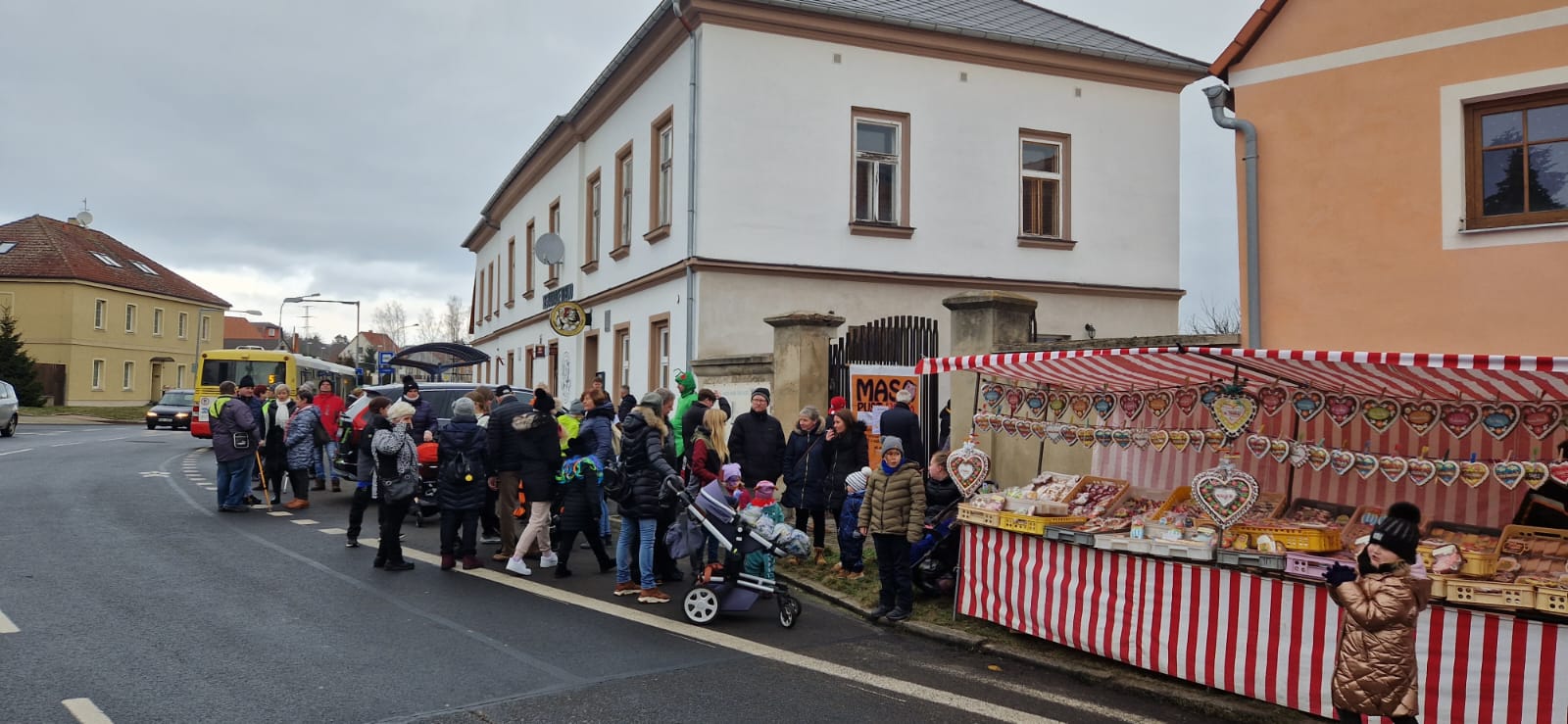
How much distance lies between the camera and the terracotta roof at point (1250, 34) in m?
11.2

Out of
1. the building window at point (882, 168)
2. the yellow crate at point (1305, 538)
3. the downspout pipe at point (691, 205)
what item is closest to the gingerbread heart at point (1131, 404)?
the yellow crate at point (1305, 538)

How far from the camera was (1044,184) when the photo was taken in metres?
19.5

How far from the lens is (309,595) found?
27.7 ft

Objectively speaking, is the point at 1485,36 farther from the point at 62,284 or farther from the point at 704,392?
the point at 62,284

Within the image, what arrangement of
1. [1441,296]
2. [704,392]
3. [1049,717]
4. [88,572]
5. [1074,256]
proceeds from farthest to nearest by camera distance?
[1074,256], [704,392], [1441,296], [88,572], [1049,717]

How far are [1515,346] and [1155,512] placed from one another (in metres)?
4.75

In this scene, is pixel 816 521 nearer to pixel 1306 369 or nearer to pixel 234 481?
pixel 1306 369

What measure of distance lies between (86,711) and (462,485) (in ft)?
14.8

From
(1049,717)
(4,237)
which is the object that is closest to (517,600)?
(1049,717)

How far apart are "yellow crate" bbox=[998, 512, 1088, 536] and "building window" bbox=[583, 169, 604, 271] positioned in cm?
1704

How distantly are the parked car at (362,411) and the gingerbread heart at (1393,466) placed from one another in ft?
35.9

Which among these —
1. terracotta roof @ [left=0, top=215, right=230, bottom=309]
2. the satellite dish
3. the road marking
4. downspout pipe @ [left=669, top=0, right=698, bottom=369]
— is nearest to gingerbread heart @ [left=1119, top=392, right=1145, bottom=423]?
the road marking

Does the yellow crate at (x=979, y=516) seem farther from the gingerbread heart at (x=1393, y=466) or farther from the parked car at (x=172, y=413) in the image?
the parked car at (x=172, y=413)

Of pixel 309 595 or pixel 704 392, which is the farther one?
pixel 704 392
